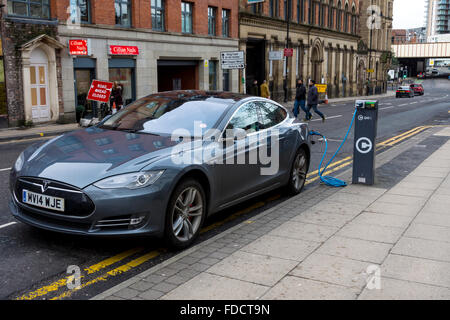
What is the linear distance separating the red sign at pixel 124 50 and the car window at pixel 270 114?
59.2 feet

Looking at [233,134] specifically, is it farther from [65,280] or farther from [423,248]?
[65,280]

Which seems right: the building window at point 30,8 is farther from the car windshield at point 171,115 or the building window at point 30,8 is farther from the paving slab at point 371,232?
the paving slab at point 371,232

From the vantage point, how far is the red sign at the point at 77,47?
2125cm

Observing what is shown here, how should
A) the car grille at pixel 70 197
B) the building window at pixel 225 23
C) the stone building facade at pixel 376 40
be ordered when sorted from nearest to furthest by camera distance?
the car grille at pixel 70 197 < the building window at pixel 225 23 < the stone building facade at pixel 376 40

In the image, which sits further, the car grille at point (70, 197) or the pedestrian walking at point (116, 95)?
the pedestrian walking at point (116, 95)

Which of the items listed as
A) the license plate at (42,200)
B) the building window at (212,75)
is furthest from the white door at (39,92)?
the license plate at (42,200)

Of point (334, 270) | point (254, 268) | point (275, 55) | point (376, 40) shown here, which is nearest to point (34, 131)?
point (254, 268)

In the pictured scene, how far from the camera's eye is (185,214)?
4.99m

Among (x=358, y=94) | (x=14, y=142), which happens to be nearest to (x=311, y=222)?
(x=14, y=142)

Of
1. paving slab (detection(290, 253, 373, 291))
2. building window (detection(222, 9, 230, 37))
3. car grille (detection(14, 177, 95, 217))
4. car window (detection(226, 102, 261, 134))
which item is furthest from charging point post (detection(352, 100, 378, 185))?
building window (detection(222, 9, 230, 37))

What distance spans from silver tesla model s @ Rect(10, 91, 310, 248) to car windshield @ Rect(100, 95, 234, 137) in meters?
0.01

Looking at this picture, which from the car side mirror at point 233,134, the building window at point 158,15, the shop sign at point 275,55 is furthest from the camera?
the shop sign at point 275,55

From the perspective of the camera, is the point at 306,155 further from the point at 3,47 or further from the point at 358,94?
the point at 358,94

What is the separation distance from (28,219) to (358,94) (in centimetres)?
6454
